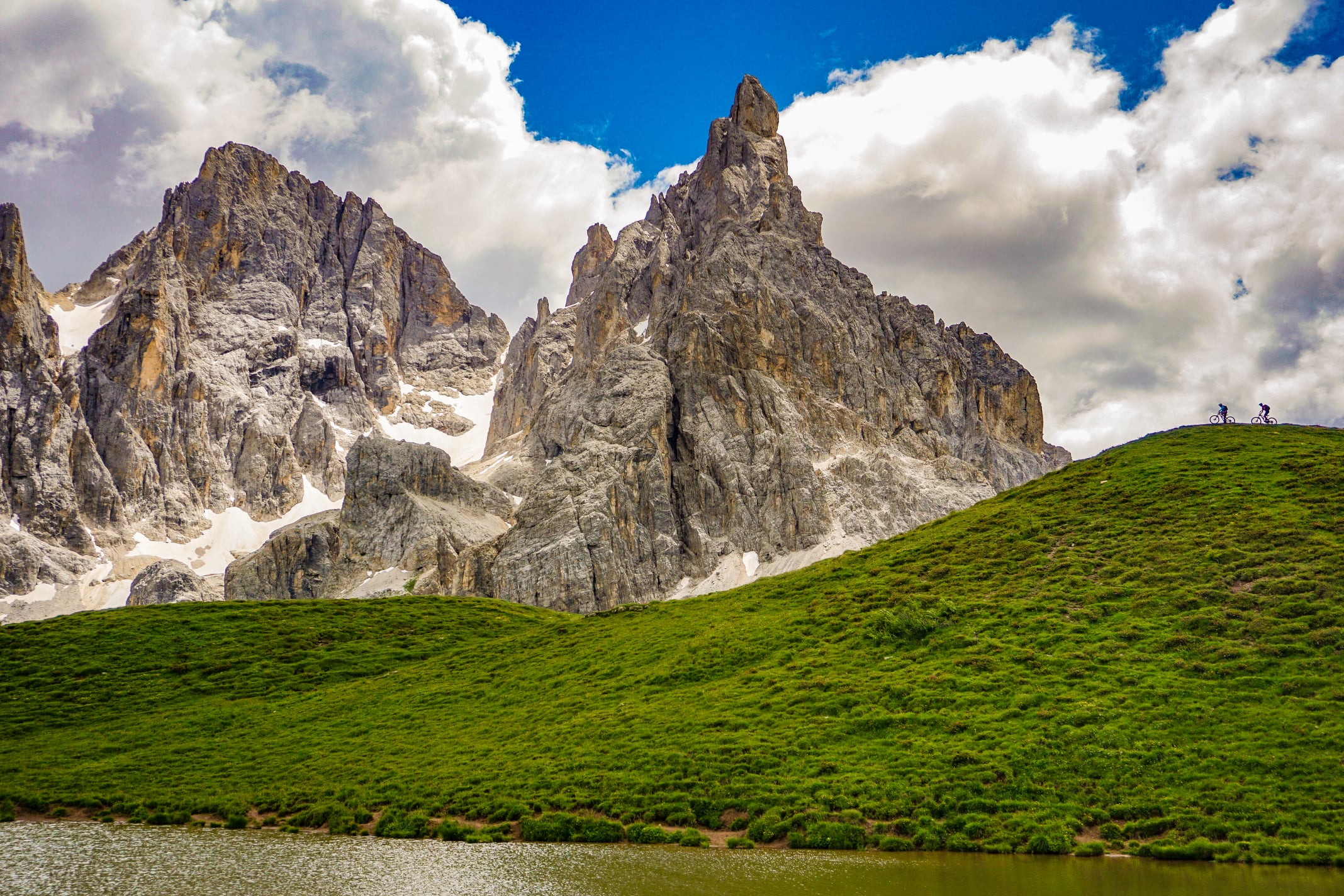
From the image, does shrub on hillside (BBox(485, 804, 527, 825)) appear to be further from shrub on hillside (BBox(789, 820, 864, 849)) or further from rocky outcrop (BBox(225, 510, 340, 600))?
rocky outcrop (BBox(225, 510, 340, 600))

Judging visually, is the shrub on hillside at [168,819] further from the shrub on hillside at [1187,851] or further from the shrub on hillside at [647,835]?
the shrub on hillside at [1187,851]

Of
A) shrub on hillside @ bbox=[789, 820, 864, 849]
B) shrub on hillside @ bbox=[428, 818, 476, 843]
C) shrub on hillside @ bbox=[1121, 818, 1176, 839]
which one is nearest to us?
shrub on hillside @ bbox=[1121, 818, 1176, 839]

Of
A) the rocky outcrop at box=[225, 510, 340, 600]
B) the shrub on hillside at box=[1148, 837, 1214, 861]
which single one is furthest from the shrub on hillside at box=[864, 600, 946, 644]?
the rocky outcrop at box=[225, 510, 340, 600]

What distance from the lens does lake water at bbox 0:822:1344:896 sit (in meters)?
22.3

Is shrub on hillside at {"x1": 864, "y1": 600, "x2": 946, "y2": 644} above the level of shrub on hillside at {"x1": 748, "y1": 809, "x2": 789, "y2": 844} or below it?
above

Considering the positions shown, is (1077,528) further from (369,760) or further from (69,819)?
(69,819)

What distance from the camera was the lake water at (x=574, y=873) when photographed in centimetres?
2231

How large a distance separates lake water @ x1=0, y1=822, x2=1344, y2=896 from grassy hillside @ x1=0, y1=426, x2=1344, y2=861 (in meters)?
1.97

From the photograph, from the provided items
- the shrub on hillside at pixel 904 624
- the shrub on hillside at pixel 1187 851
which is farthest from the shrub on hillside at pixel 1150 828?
the shrub on hillside at pixel 904 624

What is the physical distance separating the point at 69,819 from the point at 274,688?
78.7 ft

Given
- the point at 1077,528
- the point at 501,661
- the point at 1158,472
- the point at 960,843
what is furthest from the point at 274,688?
the point at 1158,472

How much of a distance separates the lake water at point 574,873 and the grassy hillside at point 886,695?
1.97 meters

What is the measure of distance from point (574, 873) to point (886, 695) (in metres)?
18.6

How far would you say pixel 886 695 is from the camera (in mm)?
38250
